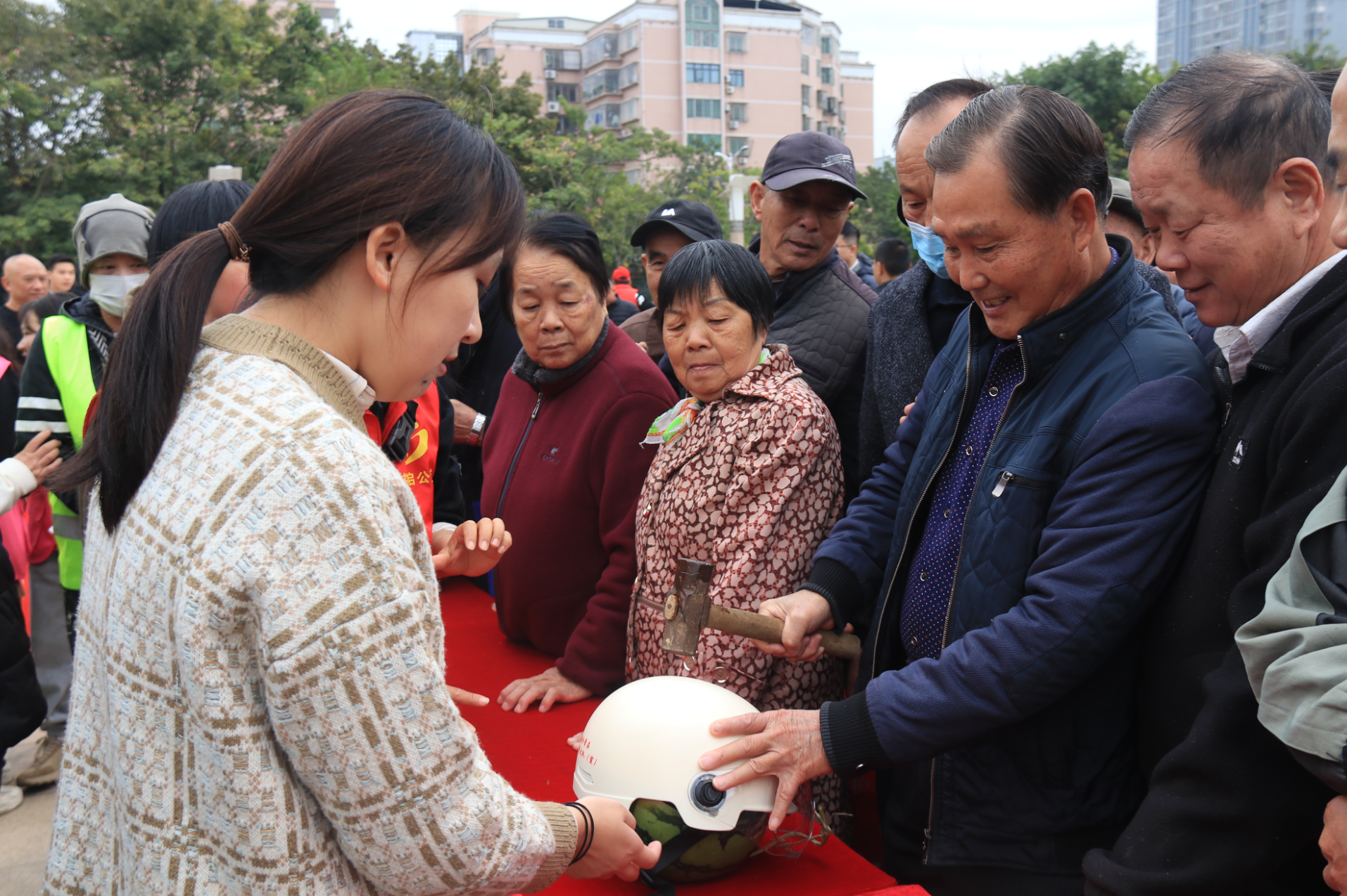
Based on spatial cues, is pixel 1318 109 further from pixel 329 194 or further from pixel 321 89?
pixel 321 89

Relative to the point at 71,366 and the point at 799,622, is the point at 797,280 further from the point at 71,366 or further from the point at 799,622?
the point at 71,366

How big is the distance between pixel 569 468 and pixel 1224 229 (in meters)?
1.68

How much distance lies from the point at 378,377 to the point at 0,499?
8.60 feet

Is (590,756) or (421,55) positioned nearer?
(590,756)

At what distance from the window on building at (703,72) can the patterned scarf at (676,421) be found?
205 ft

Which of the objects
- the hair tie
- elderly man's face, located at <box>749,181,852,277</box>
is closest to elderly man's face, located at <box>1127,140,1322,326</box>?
the hair tie

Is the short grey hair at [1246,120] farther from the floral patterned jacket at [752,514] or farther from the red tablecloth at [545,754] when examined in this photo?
the red tablecloth at [545,754]

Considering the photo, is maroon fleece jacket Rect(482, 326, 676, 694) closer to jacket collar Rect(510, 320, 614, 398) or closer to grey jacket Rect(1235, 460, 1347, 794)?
jacket collar Rect(510, 320, 614, 398)

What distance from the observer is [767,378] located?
2.31 metres

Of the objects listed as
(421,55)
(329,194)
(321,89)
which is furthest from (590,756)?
(421,55)

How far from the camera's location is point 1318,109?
1504 mm

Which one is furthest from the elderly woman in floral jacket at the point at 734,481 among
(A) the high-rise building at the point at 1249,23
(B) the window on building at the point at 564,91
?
(B) the window on building at the point at 564,91

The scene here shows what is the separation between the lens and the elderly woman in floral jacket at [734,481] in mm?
2156

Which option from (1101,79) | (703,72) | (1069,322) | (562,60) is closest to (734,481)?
(1069,322)
